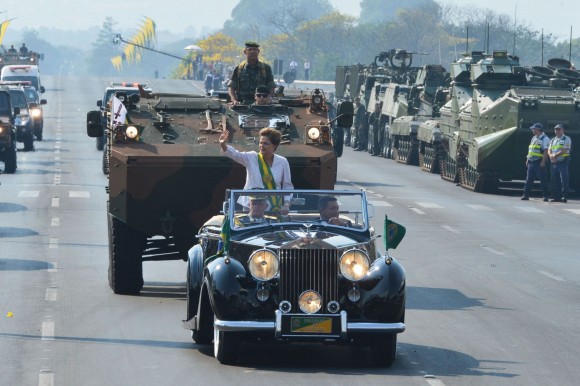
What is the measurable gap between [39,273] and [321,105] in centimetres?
410

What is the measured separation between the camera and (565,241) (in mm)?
26625

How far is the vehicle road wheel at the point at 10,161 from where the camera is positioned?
134 feet

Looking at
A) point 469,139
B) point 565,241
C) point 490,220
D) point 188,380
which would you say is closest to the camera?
point 188,380

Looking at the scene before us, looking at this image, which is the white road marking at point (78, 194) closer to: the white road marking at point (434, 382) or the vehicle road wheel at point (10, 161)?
the vehicle road wheel at point (10, 161)

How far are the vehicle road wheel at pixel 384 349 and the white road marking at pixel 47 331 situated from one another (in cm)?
326

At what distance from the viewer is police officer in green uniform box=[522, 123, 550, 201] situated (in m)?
36.7

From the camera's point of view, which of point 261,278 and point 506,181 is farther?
point 506,181

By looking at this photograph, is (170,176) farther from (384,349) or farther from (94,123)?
(384,349)

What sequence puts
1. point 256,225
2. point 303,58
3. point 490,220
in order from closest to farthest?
point 256,225 → point 490,220 → point 303,58

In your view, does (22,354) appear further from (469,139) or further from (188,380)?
(469,139)

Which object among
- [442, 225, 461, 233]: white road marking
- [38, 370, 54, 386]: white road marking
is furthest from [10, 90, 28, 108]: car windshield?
[38, 370, 54, 386]: white road marking

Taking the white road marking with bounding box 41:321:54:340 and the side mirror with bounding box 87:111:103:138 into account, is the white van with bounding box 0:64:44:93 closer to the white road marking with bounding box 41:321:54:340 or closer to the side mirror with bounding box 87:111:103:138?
the side mirror with bounding box 87:111:103:138

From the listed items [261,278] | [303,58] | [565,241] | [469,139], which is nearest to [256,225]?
[261,278]

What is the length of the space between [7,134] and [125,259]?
72.1 feet
